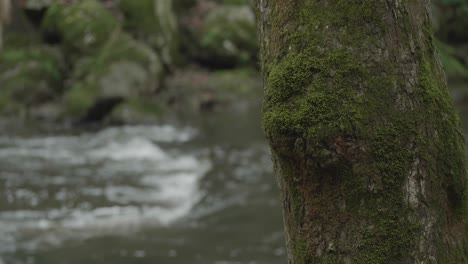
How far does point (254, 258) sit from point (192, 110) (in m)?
9.23

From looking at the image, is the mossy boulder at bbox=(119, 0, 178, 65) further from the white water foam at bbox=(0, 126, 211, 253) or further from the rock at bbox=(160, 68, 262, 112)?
the white water foam at bbox=(0, 126, 211, 253)

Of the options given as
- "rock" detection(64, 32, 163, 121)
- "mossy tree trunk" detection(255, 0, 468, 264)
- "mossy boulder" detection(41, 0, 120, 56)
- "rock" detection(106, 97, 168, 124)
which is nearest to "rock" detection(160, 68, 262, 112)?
"rock" detection(64, 32, 163, 121)

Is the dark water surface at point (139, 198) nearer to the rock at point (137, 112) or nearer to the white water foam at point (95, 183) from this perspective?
the white water foam at point (95, 183)

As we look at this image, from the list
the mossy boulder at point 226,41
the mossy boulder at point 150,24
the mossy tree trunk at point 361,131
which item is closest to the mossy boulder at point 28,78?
the mossy boulder at point 150,24

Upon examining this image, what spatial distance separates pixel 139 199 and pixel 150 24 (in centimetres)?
907

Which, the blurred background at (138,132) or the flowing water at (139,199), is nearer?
the flowing water at (139,199)

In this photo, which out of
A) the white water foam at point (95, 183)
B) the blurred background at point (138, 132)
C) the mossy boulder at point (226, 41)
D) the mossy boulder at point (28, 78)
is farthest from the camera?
the mossy boulder at point (226, 41)

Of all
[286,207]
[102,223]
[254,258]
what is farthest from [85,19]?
[286,207]

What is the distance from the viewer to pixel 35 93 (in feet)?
46.3

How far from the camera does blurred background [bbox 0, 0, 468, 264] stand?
5961 mm

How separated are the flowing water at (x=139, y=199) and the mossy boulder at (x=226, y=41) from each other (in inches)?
214

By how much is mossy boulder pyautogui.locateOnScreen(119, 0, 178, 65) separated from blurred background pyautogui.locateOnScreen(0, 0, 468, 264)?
1.5 inches

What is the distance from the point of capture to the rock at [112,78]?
13148 millimetres

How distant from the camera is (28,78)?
46.9ft
